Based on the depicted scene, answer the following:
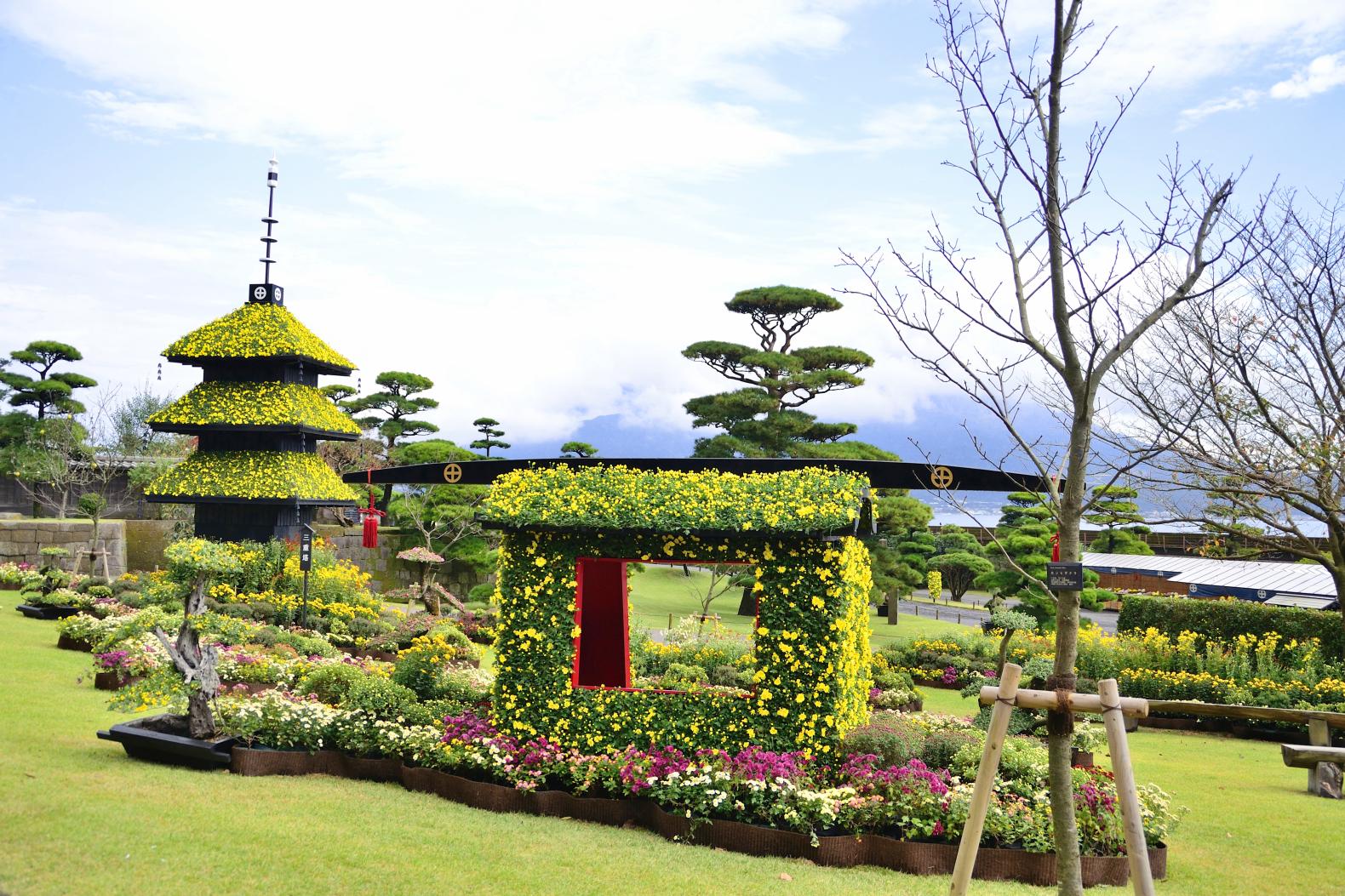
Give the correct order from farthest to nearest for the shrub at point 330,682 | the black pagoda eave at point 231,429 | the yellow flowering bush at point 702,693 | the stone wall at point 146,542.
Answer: the stone wall at point 146,542
the black pagoda eave at point 231,429
the shrub at point 330,682
the yellow flowering bush at point 702,693

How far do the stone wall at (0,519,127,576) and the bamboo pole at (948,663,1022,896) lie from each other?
24.3 meters

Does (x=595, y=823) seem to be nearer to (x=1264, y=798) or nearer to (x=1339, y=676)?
(x=1264, y=798)

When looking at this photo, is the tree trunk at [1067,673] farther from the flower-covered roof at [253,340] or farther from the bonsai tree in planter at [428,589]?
the flower-covered roof at [253,340]

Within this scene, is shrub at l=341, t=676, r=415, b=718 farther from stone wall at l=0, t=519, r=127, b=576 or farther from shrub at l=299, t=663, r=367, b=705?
stone wall at l=0, t=519, r=127, b=576

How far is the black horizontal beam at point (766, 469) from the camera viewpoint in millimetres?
9625

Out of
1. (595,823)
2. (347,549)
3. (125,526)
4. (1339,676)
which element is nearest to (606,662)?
(595,823)

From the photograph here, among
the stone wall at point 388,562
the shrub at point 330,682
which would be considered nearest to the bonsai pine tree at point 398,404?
the stone wall at point 388,562

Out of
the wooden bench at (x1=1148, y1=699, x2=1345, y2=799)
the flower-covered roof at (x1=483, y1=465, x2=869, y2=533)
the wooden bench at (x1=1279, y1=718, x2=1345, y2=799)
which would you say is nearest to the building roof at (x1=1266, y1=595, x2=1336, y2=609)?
the wooden bench at (x1=1279, y1=718, x2=1345, y2=799)

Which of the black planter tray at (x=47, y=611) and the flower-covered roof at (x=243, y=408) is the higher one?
the flower-covered roof at (x=243, y=408)

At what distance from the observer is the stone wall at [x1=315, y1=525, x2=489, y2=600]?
94.6ft

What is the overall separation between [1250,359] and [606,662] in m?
8.98

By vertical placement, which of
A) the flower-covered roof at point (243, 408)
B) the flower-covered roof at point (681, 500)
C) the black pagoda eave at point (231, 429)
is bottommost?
the flower-covered roof at point (681, 500)

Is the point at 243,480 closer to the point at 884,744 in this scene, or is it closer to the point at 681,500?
the point at 681,500

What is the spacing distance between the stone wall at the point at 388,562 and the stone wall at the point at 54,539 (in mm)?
5226
